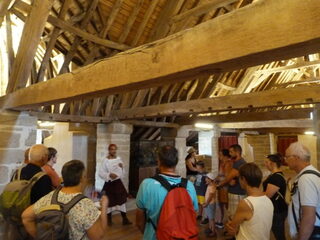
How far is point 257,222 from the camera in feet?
5.08

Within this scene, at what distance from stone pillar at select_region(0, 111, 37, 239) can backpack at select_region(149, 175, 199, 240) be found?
Result: 2241 mm

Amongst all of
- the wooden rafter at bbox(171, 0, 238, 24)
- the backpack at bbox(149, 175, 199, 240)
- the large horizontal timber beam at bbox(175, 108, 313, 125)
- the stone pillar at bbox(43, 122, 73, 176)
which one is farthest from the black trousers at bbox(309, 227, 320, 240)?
the stone pillar at bbox(43, 122, 73, 176)

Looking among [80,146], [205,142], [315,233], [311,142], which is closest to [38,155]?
[315,233]

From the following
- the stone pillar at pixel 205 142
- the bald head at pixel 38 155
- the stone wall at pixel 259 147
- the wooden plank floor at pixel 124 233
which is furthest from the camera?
the stone wall at pixel 259 147

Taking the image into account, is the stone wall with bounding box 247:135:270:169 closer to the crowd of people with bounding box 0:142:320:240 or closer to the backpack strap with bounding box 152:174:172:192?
the crowd of people with bounding box 0:142:320:240

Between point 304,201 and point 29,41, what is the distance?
3.06 meters

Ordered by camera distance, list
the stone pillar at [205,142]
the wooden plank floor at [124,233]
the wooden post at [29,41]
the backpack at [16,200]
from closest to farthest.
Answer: the backpack at [16,200], the wooden post at [29,41], the wooden plank floor at [124,233], the stone pillar at [205,142]

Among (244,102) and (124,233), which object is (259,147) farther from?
(124,233)

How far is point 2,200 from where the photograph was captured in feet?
5.88

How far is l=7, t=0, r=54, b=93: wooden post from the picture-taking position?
262cm

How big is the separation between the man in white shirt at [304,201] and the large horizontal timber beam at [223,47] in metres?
0.99

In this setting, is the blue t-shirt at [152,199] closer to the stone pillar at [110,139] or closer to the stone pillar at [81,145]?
the stone pillar at [110,139]

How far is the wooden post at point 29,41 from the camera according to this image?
2.62 metres

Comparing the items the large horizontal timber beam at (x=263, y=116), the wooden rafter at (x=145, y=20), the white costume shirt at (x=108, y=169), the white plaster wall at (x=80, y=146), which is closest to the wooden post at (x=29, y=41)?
the white costume shirt at (x=108, y=169)
